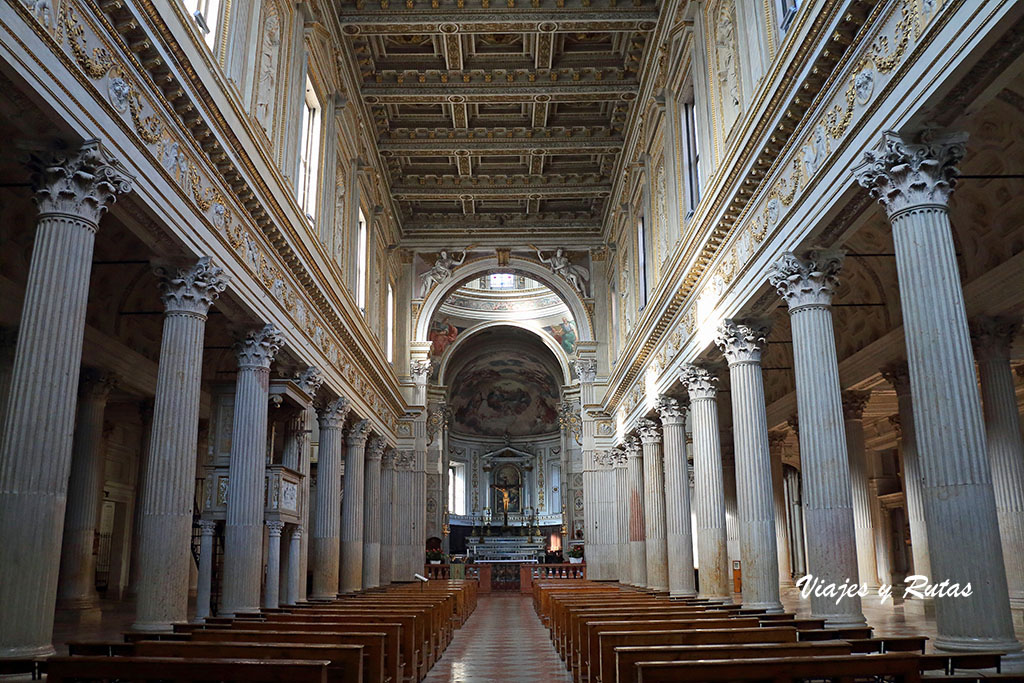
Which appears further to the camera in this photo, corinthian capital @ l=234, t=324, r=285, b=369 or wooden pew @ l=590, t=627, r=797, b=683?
corinthian capital @ l=234, t=324, r=285, b=369

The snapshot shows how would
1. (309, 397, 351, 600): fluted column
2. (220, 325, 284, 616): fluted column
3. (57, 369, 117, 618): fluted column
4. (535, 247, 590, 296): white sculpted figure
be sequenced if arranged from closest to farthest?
(220, 325, 284, 616): fluted column
(57, 369, 117, 618): fluted column
(309, 397, 351, 600): fluted column
(535, 247, 590, 296): white sculpted figure

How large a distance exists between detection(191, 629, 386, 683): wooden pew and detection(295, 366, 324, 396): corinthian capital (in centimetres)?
1002

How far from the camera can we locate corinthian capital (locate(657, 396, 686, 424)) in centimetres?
2066

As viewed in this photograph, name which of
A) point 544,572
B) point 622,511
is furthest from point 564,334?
point 622,511

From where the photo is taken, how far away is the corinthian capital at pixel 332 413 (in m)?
21.5

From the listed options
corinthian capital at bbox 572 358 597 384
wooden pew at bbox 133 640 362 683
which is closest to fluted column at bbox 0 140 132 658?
wooden pew at bbox 133 640 362 683

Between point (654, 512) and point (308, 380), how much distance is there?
34.3 feet

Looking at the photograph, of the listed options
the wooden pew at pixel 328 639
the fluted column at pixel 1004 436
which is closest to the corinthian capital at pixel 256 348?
the wooden pew at pixel 328 639

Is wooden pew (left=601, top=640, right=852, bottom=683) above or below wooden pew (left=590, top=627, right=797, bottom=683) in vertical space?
above

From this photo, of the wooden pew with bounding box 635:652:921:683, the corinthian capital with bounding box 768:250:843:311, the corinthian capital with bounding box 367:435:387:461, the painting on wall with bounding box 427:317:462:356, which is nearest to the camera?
the wooden pew with bounding box 635:652:921:683

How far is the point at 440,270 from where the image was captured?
108ft

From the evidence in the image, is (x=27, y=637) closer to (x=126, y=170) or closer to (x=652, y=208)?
(x=126, y=170)

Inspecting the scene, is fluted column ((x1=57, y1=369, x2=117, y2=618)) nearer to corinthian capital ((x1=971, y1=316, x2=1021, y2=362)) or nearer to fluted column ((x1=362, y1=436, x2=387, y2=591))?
fluted column ((x1=362, y1=436, x2=387, y2=591))

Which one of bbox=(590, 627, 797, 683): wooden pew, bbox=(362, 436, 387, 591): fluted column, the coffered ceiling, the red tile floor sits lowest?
the red tile floor
